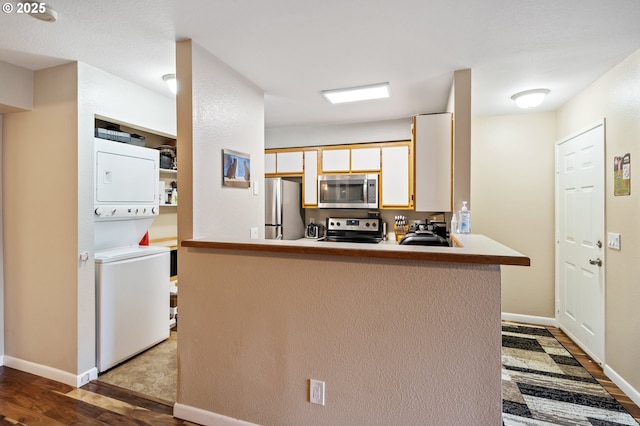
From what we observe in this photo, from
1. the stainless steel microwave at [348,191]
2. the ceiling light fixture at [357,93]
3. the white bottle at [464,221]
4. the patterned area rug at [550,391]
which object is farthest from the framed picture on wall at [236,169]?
the patterned area rug at [550,391]

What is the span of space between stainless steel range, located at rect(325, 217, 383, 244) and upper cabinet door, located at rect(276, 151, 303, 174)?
0.84 metres

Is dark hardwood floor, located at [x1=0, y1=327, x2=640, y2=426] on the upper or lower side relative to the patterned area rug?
upper

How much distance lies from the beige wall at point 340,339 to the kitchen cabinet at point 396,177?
241 cm

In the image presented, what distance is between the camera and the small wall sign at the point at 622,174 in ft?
7.59

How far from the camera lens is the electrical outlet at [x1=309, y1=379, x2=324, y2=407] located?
1.68 meters

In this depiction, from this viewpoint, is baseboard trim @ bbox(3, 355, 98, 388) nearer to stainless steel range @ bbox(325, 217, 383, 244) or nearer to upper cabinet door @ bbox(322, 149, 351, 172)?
stainless steel range @ bbox(325, 217, 383, 244)

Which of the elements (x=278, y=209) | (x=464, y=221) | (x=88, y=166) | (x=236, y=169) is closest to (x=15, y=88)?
(x=88, y=166)

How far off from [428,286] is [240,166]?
67.0 inches

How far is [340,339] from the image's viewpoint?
165 centimetres

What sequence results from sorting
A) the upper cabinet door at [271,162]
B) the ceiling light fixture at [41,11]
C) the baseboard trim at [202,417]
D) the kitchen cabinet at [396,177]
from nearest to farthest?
the ceiling light fixture at [41,11], the baseboard trim at [202,417], the kitchen cabinet at [396,177], the upper cabinet door at [271,162]

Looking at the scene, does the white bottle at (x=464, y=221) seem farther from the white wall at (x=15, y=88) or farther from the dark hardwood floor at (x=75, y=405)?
the white wall at (x=15, y=88)

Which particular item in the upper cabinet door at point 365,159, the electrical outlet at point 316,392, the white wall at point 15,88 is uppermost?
the white wall at point 15,88

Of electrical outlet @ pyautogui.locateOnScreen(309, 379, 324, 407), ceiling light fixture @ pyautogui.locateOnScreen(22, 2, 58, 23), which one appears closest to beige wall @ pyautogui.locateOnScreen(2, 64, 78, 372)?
ceiling light fixture @ pyautogui.locateOnScreen(22, 2, 58, 23)

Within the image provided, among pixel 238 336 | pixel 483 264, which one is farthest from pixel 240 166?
pixel 483 264
